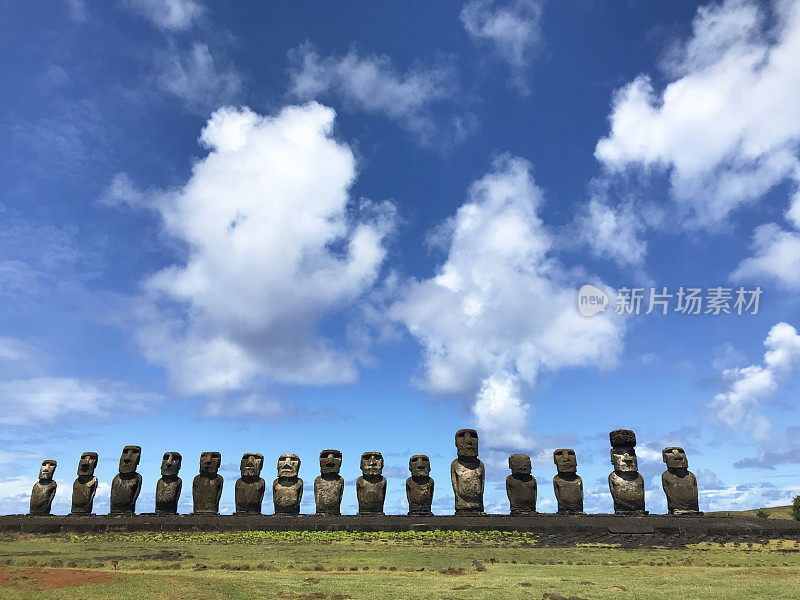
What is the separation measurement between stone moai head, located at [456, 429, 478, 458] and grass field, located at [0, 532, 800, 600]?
4506 mm

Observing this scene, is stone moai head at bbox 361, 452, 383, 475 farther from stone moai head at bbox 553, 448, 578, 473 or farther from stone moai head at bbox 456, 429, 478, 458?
stone moai head at bbox 553, 448, 578, 473

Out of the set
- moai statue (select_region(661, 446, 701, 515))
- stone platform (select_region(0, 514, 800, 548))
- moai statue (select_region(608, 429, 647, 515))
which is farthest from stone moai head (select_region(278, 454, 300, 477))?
moai statue (select_region(661, 446, 701, 515))

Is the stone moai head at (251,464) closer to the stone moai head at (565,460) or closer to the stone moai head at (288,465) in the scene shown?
the stone moai head at (288,465)

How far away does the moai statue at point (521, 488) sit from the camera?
21.1m

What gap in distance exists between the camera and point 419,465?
22.0m

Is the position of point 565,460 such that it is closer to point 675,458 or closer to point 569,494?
point 569,494

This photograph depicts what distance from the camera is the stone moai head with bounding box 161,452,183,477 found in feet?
78.0

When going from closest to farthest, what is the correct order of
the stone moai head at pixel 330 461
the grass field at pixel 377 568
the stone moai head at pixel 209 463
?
the grass field at pixel 377 568 < the stone moai head at pixel 330 461 < the stone moai head at pixel 209 463

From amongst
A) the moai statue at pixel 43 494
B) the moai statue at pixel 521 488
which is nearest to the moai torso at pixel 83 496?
the moai statue at pixel 43 494

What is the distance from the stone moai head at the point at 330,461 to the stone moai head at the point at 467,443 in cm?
472

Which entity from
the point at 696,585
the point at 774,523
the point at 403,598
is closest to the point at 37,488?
the point at 403,598

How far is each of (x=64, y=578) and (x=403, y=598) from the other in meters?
4.78

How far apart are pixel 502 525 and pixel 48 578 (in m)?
13.4

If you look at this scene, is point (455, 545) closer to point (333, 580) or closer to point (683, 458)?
point (333, 580)
